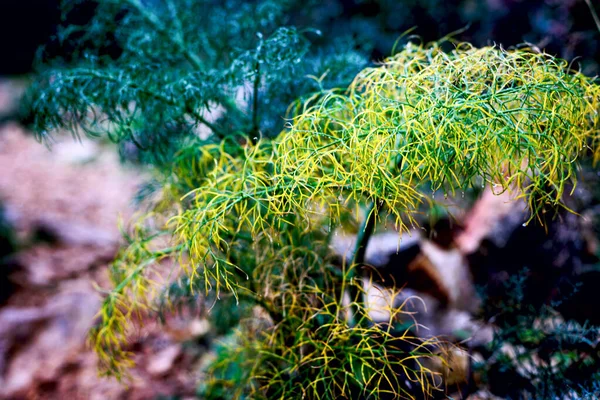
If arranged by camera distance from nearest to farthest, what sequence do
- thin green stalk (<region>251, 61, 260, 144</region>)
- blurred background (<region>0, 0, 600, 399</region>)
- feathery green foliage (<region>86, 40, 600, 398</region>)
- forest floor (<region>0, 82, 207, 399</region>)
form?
1. feathery green foliage (<region>86, 40, 600, 398</region>)
2. thin green stalk (<region>251, 61, 260, 144</region>)
3. blurred background (<region>0, 0, 600, 399</region>)
4. forest floor (<region>0, 82, 207, 399</region>)

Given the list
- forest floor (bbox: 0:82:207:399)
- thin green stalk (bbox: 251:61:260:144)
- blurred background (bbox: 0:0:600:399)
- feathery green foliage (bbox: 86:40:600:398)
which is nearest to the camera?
feathery green foliage (bbox: 86:40:600:398)

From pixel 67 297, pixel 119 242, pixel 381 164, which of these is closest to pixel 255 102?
pixel 381 164

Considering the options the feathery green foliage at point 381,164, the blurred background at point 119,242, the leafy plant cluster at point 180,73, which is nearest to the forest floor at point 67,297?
the blurred background at point 119,242

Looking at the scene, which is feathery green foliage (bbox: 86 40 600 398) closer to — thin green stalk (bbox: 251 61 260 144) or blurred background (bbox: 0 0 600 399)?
thin green stalk (bbox: 251 61 260 144)

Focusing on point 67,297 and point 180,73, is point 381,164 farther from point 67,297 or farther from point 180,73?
point 67,297

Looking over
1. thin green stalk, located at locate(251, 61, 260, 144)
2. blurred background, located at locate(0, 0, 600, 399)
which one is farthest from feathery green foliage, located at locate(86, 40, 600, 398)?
blurred background, located at locate(0, 0, 600, 399)

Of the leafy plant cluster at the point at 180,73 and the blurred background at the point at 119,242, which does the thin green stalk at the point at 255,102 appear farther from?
the blurred background at the point at 119,242

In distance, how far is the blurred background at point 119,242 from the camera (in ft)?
5.16

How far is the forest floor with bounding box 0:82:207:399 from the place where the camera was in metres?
1.75

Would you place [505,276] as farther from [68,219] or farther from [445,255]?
[68,219]

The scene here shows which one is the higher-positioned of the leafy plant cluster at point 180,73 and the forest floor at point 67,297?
the leafy plant cluster at point 180,73

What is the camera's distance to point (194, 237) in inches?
37.2

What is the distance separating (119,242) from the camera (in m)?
2.11

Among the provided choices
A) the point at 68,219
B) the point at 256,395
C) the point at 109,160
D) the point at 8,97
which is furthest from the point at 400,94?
the point at 8,97
